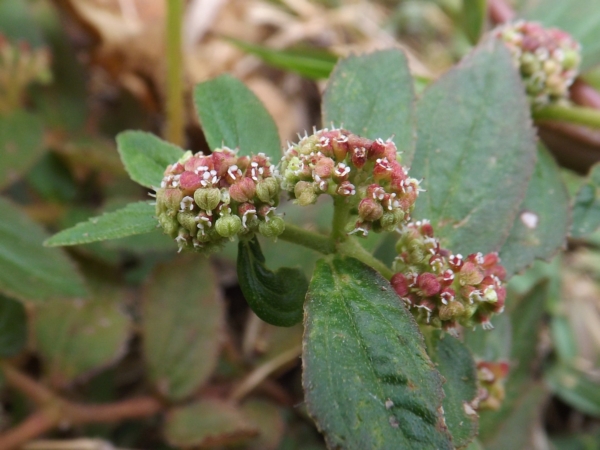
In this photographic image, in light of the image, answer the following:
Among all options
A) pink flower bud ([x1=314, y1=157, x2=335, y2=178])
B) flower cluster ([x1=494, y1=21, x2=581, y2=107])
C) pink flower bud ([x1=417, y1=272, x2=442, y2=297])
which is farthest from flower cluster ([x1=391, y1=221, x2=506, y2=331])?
flower cluster ([x1=494, y1=21, x2=581, y2=107])

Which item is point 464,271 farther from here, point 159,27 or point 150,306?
point 159,27

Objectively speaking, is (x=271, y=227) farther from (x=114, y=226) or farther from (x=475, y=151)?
(x=475, y=151)

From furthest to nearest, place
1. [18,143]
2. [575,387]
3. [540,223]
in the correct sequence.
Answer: [575,387], [18,143], [540,223]

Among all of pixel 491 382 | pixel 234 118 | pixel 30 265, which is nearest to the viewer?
pixel 234 118

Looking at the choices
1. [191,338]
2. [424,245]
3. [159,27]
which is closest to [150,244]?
[191,338]

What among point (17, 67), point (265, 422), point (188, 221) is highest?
point (188, 221)

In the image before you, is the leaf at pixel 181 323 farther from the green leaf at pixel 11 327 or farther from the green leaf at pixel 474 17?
the green leaf at pixel 474 17

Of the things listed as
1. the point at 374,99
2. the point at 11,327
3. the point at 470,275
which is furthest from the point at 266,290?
the point at 11,327
